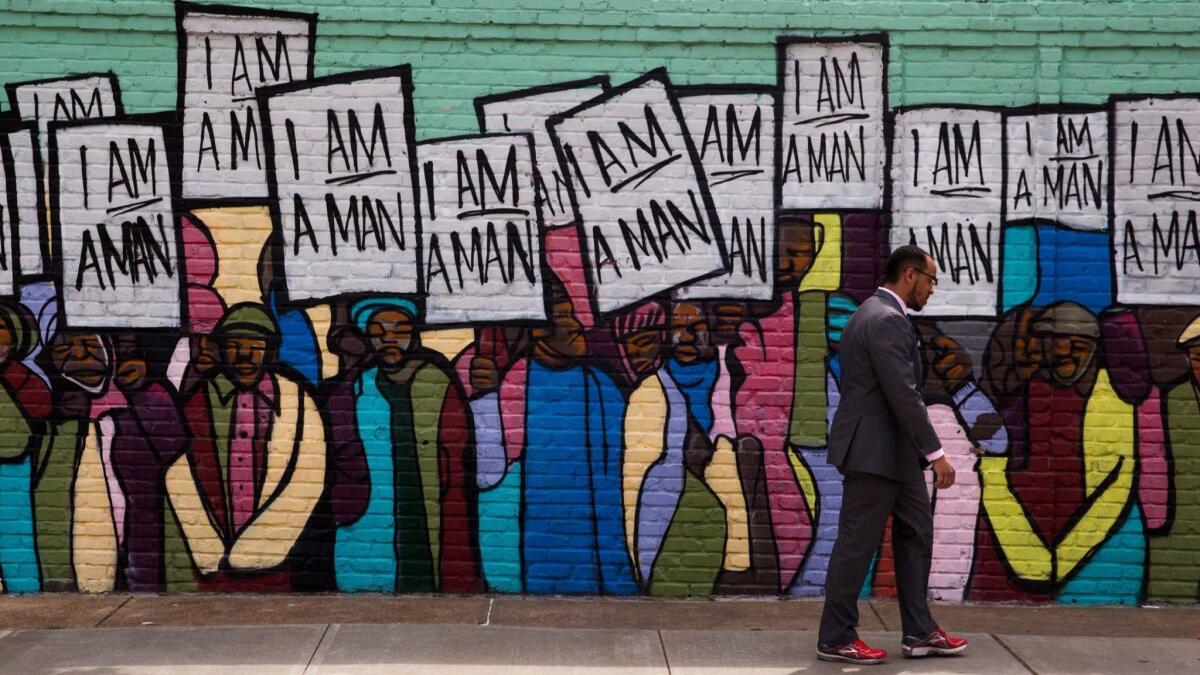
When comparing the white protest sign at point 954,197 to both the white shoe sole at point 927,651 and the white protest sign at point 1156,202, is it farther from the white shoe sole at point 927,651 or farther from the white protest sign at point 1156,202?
the white shoe sole at point 927,651

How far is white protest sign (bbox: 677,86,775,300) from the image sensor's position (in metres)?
7.41

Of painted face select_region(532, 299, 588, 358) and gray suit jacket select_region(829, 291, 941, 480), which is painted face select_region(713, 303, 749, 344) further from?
gray suit jacket select_region(829, 291, 941, 480)

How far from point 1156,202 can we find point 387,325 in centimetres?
412

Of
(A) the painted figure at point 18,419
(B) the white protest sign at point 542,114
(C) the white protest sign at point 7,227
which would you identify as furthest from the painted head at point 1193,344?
(C) the white protest sign at point 7,227

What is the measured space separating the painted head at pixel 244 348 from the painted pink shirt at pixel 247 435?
67 mm

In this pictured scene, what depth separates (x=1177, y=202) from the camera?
24.4ft

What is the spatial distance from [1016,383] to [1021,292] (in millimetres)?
482

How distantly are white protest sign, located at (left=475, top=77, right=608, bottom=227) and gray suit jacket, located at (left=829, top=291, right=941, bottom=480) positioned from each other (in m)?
1.95

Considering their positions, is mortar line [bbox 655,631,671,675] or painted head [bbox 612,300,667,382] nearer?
mortar line [bbox 655,631,671,675]

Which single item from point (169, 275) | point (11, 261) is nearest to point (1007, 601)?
point (169, 275)

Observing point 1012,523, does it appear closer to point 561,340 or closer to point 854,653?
point 854,653

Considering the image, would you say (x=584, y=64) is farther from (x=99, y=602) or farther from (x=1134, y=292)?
(x=99, y=602)

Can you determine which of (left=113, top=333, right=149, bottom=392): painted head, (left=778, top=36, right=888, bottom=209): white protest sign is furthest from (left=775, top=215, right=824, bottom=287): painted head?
(left=113, top=333, right=149, bottom=392): painted head

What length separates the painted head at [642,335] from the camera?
744cm
